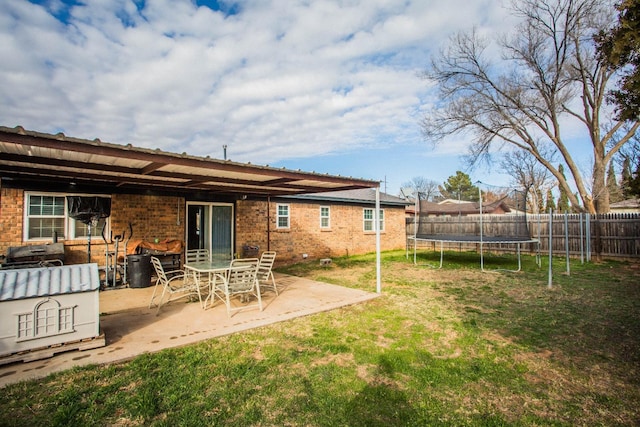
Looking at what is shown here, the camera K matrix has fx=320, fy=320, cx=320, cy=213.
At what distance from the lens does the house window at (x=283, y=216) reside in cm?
1208

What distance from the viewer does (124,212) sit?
8.59 metres

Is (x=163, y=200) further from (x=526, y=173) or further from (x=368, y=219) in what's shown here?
(x=526, y=173)

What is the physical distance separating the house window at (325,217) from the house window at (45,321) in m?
10.2

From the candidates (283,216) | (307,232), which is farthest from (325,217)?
(283,216)

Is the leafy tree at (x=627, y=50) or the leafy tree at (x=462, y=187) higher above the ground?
the leafy tree at (x=462, y=187)

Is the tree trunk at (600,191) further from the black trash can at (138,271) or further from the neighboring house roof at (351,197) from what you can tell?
the black trash can at (138,271)

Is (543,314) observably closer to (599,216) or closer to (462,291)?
(462,291)

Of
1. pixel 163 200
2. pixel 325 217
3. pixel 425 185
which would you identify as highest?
pixel 425 185

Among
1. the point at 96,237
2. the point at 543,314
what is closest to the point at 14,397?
the point at 96,237

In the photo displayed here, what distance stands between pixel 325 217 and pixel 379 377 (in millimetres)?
10426

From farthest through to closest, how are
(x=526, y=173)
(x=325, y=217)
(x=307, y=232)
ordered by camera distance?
1. (x=526, y=173)
2. (x=325, y=217)
3. (x=307, y=232)

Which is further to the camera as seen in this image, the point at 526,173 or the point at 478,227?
the point at 526,173

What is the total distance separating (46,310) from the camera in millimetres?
3613

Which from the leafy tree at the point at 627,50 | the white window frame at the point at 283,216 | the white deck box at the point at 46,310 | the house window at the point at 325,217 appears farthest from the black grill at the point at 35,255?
the leafy tree at the point at 627,50
